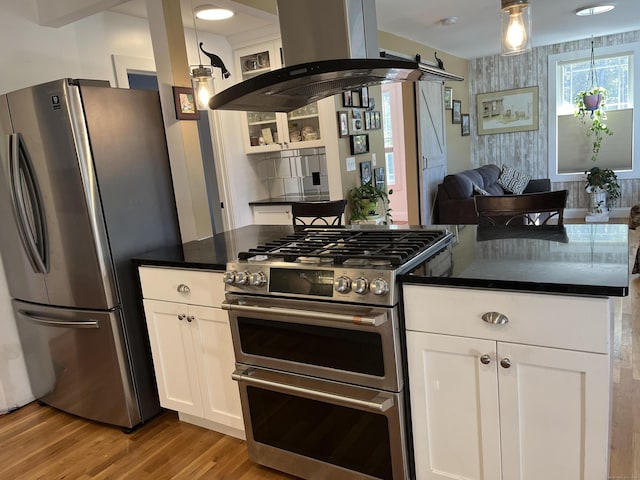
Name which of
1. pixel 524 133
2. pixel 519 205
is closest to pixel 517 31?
pixel 519 205

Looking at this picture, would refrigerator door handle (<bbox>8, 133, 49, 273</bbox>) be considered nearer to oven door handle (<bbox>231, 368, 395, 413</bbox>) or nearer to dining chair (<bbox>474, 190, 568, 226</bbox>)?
oven door handle (<bbox>231, 368, 395, 413</bbox>)

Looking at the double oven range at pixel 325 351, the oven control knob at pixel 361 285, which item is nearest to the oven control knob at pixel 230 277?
the double oven range at pixel 325 351

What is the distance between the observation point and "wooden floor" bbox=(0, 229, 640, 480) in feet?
6.81

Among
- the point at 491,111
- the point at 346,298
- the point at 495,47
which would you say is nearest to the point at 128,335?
the point at 346,298

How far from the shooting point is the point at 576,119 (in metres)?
7.00

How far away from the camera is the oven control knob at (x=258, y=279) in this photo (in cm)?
182

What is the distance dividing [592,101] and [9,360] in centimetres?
724

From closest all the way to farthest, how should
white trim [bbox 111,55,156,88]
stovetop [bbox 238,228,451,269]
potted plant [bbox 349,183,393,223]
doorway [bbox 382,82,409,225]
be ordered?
stovetop [bbox 238,228,451,269], white trim [bbox 111,55,156,88], potted plant [bbox 349,183,393,223], doorway [bbox 382,82,409,225]

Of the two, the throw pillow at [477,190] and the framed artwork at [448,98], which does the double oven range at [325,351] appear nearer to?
the throw pillow at [477,190]

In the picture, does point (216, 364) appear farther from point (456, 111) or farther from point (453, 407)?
point (456, 111)

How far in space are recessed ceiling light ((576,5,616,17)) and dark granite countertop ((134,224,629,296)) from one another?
3847 millimetres

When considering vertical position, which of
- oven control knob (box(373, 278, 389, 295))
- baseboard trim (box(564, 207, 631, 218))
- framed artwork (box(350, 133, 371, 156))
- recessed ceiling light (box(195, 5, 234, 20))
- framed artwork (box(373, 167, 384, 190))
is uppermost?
recessed ceiling light (box(195, 5, 234, 20))

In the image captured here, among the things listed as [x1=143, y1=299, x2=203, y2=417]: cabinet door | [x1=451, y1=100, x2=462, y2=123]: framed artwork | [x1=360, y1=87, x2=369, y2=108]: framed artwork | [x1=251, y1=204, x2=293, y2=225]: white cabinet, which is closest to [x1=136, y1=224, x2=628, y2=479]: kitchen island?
[x1=143, y1=299, x2=203, y2=417]: cabinet door

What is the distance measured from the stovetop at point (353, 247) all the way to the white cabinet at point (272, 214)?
2.28 m
